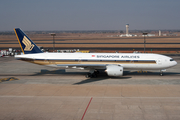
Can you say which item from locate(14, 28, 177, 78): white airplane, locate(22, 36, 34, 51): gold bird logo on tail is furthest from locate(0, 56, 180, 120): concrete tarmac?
locate(22, 36, 34, 51): gold bird logo on tail

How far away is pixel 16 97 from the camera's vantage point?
2442 cm

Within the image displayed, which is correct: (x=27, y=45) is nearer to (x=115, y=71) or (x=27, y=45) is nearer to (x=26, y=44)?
(x=26, y=44)

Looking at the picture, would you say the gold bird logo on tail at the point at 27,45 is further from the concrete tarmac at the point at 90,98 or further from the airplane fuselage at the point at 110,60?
the concrete tarmac at the point at 90,98

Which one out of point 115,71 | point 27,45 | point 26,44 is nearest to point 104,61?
point 115,71

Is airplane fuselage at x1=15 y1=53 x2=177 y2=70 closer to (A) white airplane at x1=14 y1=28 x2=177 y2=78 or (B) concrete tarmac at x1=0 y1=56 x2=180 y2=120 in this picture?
(A) white airplane at x1=14 y1=28 x2=177 y2=78

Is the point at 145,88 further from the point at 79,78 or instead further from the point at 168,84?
the point at 79,78

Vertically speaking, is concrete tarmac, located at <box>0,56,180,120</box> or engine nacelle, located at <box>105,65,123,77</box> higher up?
engine nacelle, located at <box>105,65,123,77</box>

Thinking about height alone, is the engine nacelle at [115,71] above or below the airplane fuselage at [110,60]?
below

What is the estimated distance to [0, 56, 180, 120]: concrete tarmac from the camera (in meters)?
19.2

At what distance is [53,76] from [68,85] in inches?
293

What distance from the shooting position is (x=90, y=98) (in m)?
23.8

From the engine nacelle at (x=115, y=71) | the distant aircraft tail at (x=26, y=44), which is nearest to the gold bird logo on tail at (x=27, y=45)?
the distant aircraft tail at (x=26, y=44)

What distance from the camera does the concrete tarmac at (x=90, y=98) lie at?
62.9 feet

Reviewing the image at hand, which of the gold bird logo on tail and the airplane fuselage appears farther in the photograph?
the gold bird logo on tail
